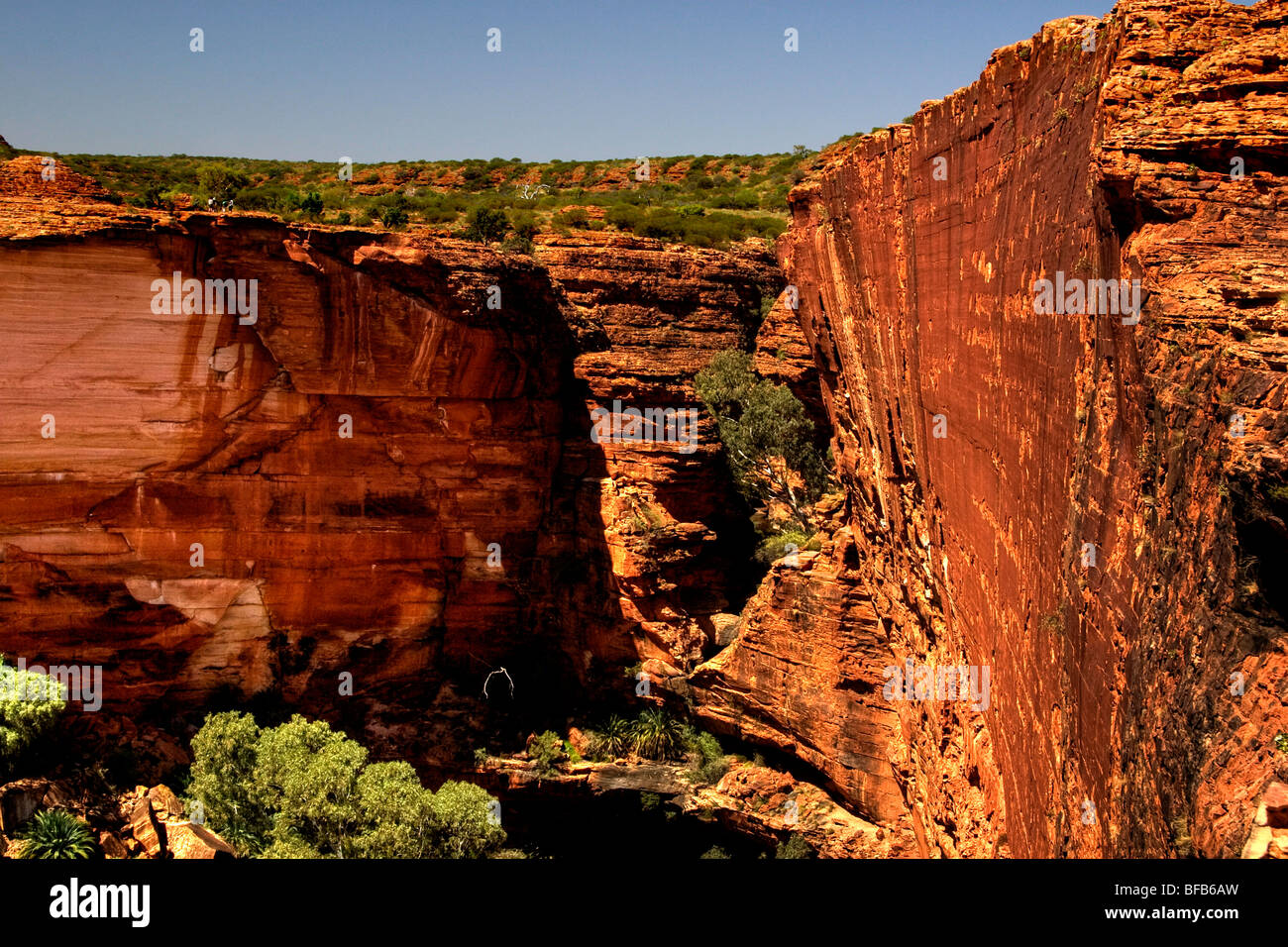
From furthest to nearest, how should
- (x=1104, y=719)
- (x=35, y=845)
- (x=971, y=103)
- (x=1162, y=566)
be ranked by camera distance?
(x=35, y=845) < (x=971, y=103) < (x=1104, y=719) < (x=1162, y=566)

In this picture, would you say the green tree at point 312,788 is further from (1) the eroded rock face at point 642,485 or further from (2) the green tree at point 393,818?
(1) the eroded rock face at point 642,485

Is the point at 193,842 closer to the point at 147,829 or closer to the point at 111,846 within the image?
the point at 111,846

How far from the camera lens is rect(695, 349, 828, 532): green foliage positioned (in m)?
28.3

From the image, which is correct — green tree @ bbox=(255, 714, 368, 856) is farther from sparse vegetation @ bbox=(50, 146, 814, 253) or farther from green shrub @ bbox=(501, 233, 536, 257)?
green shrub @ bbox=(501, 233, 536, 257)

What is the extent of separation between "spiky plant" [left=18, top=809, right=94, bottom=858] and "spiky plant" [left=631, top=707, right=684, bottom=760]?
1249 centimetres

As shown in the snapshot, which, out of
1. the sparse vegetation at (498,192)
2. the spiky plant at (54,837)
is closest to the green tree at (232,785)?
the spiky plant at (54,837)

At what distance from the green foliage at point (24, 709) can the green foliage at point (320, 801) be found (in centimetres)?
273

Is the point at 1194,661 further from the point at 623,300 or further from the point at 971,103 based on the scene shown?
the point at 623,300

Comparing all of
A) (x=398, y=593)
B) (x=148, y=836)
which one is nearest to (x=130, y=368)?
(x=398, y=593)

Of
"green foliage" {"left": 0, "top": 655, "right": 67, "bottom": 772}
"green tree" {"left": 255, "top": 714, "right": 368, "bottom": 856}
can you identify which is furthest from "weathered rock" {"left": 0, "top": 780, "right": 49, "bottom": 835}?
"green tree" {"left": 255, "top": 714, "right": 368, "bottom": 856}

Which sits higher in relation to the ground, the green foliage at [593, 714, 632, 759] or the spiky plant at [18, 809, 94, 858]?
the spiky plant at [18, 809, 94, 858]

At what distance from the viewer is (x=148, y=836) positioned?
1908cm

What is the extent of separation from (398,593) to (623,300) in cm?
996

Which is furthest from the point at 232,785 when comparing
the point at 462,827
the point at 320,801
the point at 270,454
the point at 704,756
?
the point at 704,756
